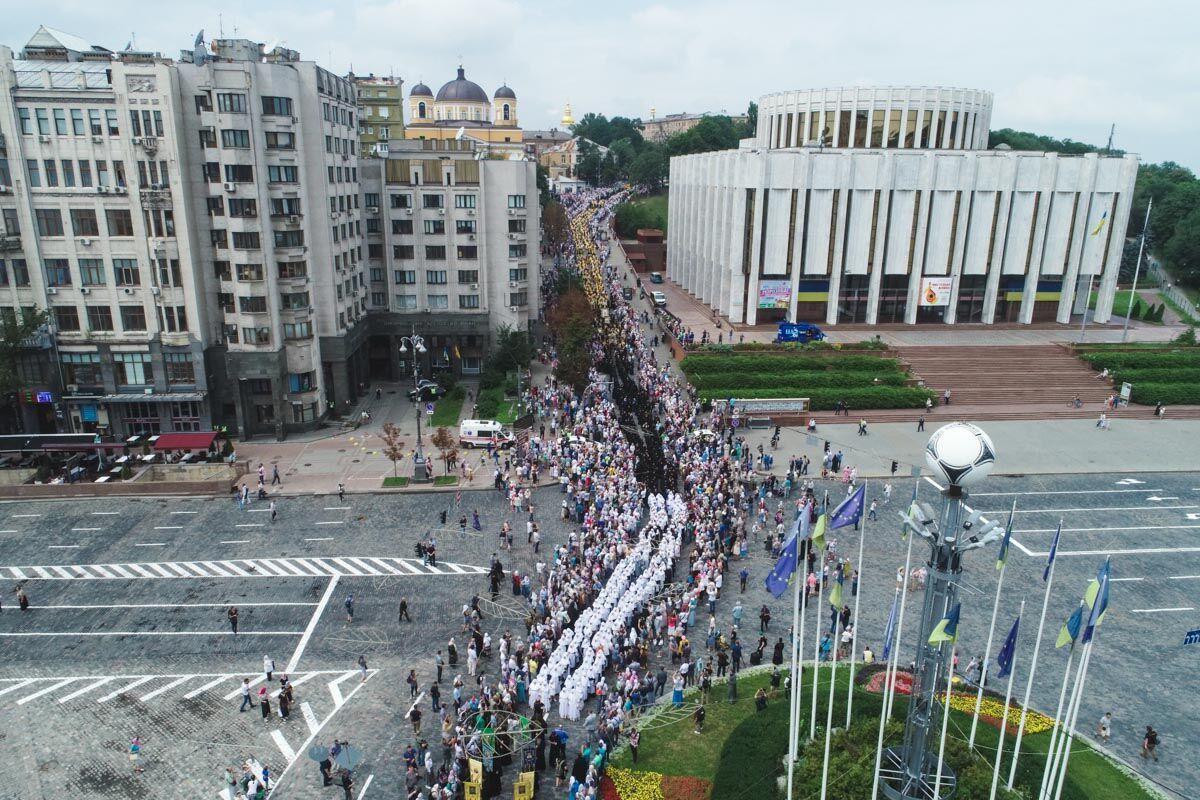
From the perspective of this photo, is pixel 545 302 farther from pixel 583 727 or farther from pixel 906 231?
pixel 583 727

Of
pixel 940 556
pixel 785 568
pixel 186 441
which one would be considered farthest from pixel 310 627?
pixel 940 556

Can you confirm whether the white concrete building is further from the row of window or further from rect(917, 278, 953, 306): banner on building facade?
the row of window

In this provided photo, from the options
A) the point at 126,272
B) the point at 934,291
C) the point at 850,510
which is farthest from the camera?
the point at 934,291

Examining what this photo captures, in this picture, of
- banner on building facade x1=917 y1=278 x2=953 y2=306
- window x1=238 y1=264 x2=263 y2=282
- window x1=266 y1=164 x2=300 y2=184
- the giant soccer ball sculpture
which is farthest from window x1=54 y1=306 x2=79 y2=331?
banner on building facade x1=917 y1=278 x2=953 y2=306

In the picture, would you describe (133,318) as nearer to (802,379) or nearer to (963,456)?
(802,379)

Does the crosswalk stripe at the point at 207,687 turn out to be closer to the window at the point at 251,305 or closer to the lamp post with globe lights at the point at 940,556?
the lamp post with globe lights at the point at 940,556

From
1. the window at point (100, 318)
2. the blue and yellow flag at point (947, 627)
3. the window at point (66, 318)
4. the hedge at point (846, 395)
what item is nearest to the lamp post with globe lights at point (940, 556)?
the blue and yellow flag at point (947, 627)
